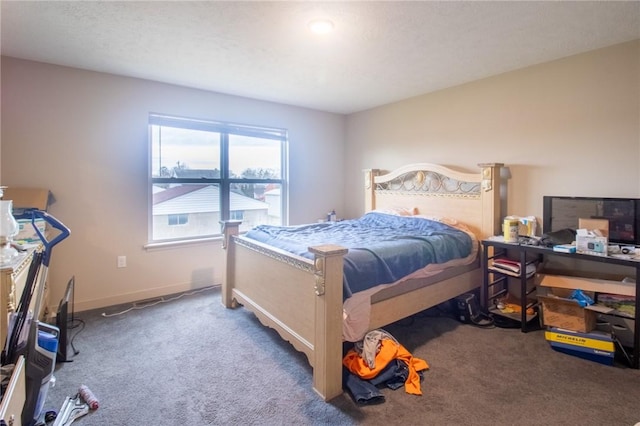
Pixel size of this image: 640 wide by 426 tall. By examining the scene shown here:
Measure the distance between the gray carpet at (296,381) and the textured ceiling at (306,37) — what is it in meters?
2.29

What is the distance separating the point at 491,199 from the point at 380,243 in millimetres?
1387

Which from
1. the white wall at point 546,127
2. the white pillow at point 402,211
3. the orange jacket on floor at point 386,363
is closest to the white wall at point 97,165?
the white pillow at point 402,211

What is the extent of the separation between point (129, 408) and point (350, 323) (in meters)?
1.31

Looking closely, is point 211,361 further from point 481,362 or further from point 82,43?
point 82,43

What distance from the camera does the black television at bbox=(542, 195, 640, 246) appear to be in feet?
7.95

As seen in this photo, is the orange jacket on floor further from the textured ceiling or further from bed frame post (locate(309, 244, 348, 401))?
the textured ceiling

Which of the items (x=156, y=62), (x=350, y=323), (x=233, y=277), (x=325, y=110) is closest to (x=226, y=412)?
(x=350, y=323)

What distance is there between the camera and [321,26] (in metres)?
2.24

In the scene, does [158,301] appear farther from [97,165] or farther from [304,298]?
[304,298]

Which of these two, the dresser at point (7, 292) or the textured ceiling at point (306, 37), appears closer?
the dresser at point (7, 292)

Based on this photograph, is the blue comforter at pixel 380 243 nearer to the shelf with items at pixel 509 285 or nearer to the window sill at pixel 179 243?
the shelf with items at pixel 509 285

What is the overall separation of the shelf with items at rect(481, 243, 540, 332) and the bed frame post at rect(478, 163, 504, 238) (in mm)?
201

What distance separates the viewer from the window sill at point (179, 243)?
11.5 feet

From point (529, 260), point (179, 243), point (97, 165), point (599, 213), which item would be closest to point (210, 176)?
point (179, 243)
